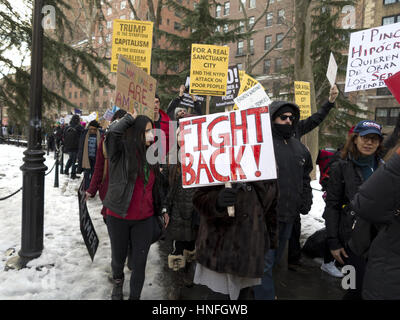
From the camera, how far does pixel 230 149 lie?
2215 millimetres

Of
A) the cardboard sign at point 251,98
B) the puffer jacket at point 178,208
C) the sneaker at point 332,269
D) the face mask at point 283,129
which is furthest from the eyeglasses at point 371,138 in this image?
the sneaker at point 332,269

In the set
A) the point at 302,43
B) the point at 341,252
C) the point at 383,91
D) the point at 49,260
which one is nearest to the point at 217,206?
the point at 341,252

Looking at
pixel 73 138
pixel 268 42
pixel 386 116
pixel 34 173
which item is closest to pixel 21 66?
pixel 73 138

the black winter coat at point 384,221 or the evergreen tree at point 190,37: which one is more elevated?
the evergreen tree at point 190,37

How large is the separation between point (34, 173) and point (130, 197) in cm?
196

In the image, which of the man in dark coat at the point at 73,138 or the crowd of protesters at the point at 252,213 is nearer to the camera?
the crowd of protesters at the point at 252,213

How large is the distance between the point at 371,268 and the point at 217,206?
103 cm

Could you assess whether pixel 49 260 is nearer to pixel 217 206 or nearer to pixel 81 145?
pixel 217 206

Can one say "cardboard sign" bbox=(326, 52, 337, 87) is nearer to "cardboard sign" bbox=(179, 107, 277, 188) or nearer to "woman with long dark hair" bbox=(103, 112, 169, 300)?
"cardboard sign" bbox=(179, 107, 277, 188)

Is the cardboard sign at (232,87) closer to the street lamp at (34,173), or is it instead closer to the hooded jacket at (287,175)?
the hooded jacket at (287,175)

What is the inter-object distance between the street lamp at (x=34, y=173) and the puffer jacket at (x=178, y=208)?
1.87 m

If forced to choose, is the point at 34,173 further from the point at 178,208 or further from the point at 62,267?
the point at 178,208

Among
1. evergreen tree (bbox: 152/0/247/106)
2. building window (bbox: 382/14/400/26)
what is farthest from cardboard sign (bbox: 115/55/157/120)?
building window (bbox: 382/14/400/26)

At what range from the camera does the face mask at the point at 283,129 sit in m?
3.24
